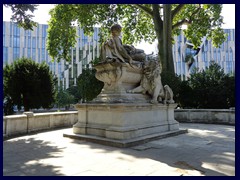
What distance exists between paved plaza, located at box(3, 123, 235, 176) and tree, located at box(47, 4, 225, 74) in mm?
12441

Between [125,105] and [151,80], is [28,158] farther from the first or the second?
[151,80]

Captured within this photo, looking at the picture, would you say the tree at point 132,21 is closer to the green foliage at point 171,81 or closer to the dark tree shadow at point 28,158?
the green foliage at point 171,81

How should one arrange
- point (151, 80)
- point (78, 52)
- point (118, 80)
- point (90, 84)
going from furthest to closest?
point (78, 52), point (90, 84), point (151, 80), point (118, 80)

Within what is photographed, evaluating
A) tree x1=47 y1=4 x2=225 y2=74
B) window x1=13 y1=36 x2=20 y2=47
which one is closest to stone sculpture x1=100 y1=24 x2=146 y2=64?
tree x1=47 y1=4 x2=225 y2=74

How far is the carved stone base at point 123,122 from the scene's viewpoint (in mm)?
7148

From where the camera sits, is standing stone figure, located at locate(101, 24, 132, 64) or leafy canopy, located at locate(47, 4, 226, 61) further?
leafy canopy, located at locate(47, 4, 226, 61)

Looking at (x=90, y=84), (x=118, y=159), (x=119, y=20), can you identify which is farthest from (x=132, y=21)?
(x=118, y=159)

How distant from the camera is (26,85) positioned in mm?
22172

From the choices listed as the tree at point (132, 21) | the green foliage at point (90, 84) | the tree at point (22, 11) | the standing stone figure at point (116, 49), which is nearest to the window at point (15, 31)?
the tree at point (132, 21)

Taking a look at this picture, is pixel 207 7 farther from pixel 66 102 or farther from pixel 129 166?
pixel 66 102

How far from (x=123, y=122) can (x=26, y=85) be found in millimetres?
17448

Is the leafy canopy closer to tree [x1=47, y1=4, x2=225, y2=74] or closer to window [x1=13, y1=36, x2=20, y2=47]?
tree [x1=47, y1=4, x2=225, y2=74]

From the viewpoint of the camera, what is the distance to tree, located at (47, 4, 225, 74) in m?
19.5

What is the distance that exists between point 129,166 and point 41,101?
63.9ft
